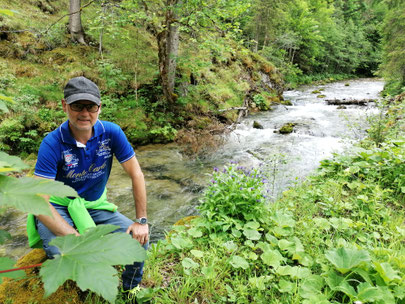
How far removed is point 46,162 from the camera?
196 centimetres

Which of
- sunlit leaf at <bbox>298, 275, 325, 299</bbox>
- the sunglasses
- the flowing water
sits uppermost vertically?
the sunglasses

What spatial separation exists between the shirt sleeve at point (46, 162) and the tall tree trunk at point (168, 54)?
22.5ft

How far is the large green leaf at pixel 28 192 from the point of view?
59cm

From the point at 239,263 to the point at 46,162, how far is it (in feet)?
6.37

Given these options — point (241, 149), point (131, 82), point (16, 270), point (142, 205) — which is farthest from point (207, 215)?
point (131, 82)

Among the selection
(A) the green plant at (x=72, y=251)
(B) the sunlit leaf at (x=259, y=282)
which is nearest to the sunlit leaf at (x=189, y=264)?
(B) the sunlit leaf at (x=259, y=282)

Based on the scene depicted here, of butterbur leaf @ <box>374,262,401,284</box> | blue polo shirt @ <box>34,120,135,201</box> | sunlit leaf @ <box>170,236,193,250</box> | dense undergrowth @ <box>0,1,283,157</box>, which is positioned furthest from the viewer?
dense undergrowth @ <box>0,1,283,157</box>

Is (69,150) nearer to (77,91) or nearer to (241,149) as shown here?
(77,91)

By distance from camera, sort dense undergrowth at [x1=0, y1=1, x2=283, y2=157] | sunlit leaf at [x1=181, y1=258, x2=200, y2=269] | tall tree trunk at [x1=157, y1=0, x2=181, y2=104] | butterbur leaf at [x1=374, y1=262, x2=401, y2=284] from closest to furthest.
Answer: butterbur leaf at [x1=374, y1=262, x2=401, y2=284]
sunlit leaf at [x1=181, y1=258, x2=200, y2=269]
dense undergrowth at [x1=0, y1=1, x2=283, y2=157]
tall tree trunk at [x1=157, y1=0, x2=181, y2=104]

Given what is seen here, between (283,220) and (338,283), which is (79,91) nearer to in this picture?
(283,220)

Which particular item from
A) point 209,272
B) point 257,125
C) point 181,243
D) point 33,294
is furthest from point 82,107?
point 257,125

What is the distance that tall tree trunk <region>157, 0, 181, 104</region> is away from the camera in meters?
7.80

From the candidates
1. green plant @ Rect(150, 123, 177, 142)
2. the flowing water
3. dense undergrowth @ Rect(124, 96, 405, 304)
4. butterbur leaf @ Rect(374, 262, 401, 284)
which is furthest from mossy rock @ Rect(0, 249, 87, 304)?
green plant @ Rect(150, 123, 177, 142)

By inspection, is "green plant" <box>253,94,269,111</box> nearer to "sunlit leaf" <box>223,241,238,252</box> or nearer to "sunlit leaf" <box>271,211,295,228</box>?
"sunlit leaf" <box>271,211,295,228</box>
